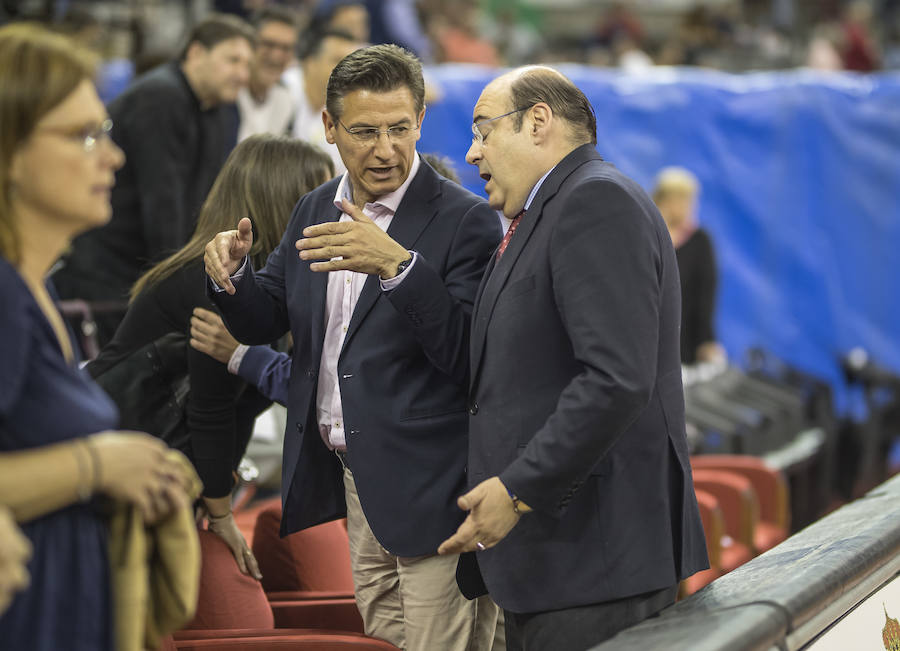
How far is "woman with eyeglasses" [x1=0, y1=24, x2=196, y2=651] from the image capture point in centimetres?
141

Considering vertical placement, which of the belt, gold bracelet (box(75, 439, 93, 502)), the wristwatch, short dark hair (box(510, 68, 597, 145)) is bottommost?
the belt

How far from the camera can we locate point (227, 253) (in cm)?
228

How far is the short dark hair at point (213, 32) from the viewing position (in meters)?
4.34

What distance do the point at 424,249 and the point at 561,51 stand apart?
11.5 m

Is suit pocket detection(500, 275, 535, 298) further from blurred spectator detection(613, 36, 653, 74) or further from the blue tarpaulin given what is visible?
blurred spectator detection(613, 36, 653, 74)

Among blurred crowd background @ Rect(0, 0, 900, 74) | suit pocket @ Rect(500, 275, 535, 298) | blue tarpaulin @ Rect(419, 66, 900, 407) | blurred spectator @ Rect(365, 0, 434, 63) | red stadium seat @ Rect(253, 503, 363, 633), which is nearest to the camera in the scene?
suit pocket @ Rect(500, 275, 535, 298)

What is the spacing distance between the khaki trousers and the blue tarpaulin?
5088 mm

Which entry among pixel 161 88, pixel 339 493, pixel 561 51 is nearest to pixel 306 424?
pixel 339 493

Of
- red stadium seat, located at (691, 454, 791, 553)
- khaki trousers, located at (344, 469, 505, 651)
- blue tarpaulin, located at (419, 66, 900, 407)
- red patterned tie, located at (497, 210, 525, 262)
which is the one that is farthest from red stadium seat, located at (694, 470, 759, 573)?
blue tarpaulin, located at (419, 66, 900, 407)

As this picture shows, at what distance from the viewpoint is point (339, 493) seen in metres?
2.54

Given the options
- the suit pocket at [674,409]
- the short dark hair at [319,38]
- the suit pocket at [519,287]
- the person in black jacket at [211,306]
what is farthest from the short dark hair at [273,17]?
the suit pocket at [674,409]

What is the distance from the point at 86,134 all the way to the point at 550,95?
0.89 metres

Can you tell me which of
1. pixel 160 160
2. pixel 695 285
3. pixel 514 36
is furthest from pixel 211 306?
pixel 514 36

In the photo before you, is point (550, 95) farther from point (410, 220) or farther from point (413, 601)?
point (413, 601)
